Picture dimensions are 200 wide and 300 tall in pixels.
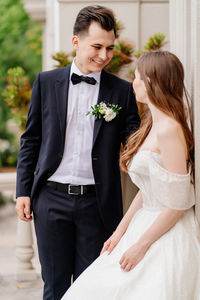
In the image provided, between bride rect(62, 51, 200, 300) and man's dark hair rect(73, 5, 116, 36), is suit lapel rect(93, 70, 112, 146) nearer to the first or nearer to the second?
man's dark hair rect(73, 5, 116, 36)

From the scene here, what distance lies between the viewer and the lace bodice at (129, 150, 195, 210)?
2469 mm

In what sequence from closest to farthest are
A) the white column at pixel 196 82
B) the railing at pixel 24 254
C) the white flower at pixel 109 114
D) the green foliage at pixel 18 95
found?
1. the white column at pixel 196 82
2. the white flower at pixel 109 114
3. the green foliage at pixel 18 95
4. the railing at pixel 24 254

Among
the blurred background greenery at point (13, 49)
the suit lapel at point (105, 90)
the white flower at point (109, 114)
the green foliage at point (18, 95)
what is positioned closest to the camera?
the white flower at point (109, 114)

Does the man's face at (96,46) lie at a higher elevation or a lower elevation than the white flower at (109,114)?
higher

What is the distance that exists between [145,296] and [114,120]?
126 cm

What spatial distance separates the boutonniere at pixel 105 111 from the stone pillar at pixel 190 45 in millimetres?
493

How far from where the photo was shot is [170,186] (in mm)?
2469

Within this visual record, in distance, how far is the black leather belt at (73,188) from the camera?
3275 millimetres

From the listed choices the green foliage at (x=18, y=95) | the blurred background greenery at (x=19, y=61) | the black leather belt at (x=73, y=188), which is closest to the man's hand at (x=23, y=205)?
the black leather belt at (x=73, y=188)

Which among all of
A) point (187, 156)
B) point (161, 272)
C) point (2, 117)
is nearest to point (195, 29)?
point (187, 156)

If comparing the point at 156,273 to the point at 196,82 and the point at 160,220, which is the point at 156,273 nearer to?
the point at 160,220

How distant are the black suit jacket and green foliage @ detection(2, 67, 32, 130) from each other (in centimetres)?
133

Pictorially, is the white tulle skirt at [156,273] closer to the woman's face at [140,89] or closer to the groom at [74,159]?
the woman's face at [140,89]

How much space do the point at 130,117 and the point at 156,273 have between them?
123cm
